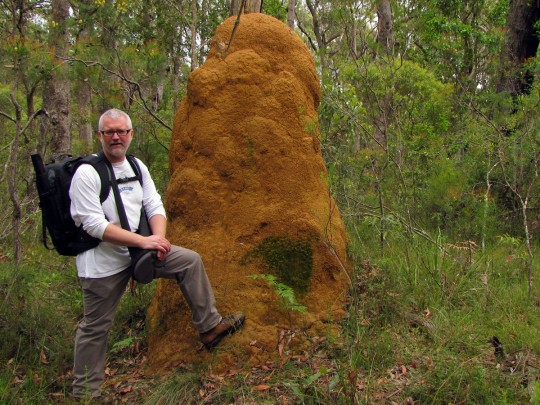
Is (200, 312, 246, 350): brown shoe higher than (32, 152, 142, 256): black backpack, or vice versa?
(32, 152, 142, 256): black backpack

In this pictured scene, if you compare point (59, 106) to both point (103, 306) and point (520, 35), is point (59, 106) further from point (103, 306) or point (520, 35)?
point (520, 35)

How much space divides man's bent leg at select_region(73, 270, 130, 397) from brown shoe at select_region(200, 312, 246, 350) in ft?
2.12

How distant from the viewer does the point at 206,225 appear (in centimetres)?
387

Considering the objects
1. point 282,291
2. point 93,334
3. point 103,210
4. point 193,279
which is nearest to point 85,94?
point 103,210

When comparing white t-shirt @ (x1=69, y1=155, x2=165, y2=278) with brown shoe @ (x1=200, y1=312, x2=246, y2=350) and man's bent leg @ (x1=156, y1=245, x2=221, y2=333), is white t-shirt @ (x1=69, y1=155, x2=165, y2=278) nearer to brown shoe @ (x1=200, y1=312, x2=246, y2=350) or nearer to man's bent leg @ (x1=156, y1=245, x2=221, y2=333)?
man's bent leg @ (x1=156, y1=245, x2=221, y2=333)

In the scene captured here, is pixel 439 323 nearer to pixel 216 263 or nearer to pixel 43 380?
pixel 216 263

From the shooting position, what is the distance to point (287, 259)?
378 cm

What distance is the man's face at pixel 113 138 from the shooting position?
3131mm

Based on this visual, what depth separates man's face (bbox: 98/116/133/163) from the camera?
3.13 meters

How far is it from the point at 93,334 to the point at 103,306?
0.20 m

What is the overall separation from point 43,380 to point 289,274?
195 centimetres

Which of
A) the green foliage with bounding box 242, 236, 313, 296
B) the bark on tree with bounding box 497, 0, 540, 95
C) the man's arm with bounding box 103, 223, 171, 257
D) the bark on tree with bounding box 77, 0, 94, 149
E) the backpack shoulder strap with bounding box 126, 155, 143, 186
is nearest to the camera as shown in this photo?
the man's arm with bounding box 103, 223, 171, 257

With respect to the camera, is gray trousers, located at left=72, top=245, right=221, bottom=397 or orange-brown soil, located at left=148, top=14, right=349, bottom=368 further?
orange-brown soil, located at left=148, top=14, right=349, bottom=368

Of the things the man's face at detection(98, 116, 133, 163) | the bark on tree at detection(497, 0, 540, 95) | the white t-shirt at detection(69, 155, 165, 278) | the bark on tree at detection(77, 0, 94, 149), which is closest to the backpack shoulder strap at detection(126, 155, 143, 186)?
the white t-shirt at detection(69, 155, 165, 278)
